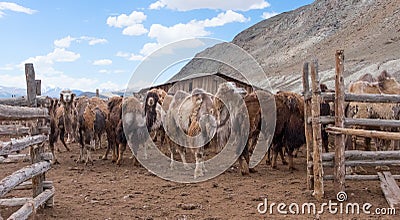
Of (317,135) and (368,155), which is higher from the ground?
(317,135)

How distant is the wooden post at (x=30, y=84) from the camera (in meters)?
6.93

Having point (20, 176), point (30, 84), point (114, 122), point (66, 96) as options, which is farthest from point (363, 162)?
point (66, 96)

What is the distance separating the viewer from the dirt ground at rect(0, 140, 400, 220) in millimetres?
6715

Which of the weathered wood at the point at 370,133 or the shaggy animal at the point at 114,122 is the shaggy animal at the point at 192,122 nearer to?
the shaggy animal at the point at 114,122

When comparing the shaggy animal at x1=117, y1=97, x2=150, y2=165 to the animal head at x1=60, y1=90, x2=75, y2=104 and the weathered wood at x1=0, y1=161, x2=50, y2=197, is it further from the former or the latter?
the weathered wood at x1=0, y1=161, x2=50, y2=197

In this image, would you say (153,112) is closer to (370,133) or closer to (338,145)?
(338,145)

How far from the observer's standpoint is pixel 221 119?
9.86 m

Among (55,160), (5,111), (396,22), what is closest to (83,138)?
(55,160)

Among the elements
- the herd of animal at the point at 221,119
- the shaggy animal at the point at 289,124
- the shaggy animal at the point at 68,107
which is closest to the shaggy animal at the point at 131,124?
the herd of animal at the point at 221,119

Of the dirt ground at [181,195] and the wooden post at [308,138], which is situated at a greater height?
the wooden post at [308,138]

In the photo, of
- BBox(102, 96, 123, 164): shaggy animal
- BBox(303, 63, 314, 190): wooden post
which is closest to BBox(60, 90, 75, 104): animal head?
BBox(102, 96, 123, 164): shaggy animal

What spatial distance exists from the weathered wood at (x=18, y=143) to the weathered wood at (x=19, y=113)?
0.30 m

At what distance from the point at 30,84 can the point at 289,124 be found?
5832 millimetres

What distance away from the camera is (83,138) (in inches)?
457
